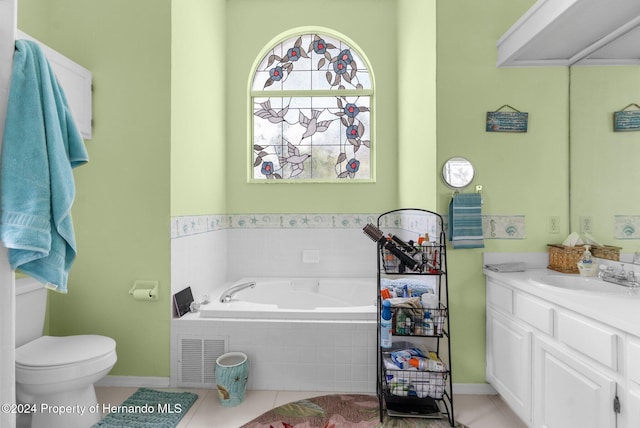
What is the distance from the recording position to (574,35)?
6.24 ft

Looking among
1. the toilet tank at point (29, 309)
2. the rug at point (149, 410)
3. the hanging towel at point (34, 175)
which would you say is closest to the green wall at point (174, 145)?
the rug at point (149, 410)

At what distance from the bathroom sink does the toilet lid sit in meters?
2.43

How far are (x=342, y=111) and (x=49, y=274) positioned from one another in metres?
2.83

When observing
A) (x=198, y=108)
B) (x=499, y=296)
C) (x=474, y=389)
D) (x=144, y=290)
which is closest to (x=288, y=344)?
(x=144, y=290)

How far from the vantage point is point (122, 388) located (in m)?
2.41

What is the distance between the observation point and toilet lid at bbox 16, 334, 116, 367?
177 cm

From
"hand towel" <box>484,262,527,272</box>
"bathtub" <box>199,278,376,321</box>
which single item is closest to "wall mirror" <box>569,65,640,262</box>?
"hand towel" <box>484,262,527,272</box>

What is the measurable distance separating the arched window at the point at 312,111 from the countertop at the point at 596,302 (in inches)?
77.5

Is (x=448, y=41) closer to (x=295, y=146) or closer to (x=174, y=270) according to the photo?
(x=295, y=146)

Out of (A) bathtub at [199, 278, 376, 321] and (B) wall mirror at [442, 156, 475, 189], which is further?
(A) bathtub at [199, 278, 376, 321]

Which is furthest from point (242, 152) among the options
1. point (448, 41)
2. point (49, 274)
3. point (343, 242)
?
point (49, 274)

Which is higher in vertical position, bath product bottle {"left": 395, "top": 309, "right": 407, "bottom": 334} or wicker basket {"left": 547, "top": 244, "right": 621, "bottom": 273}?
wicker basket {"left": 547, "top": 244, "right": 621, "bottom": 273}

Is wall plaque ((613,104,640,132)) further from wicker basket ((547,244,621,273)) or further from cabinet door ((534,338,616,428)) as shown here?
cabinet door ((534,338,616,428))

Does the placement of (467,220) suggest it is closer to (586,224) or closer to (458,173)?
(458,173)
